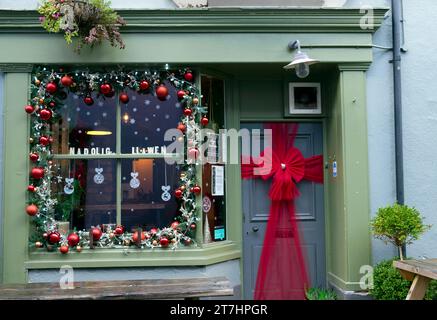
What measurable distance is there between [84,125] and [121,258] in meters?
1.65

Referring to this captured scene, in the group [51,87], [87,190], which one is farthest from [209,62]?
[87,190]

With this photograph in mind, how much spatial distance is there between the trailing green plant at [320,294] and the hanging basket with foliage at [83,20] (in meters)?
3.75

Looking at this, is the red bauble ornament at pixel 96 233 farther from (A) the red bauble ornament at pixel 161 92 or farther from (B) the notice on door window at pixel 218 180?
(A) the red bauble ornament at pixel 161 92

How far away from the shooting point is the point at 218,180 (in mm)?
6445

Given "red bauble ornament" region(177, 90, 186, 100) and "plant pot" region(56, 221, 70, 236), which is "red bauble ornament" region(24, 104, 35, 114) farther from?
"red bauble ornament" region(177, 90, 186, 100)

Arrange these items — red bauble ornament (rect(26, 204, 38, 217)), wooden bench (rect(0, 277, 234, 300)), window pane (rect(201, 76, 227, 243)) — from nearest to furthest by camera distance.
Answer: wooden bench (rect(0, 277, 234, 300)) < red bauble ornament (rect(26, 204, 38, 217)) < window pane (rect(201, 76, 227, 243))

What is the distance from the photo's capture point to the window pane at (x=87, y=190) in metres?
6.06

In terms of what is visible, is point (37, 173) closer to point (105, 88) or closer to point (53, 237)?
point (53, 237)

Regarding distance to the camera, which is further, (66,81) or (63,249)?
(66,81)

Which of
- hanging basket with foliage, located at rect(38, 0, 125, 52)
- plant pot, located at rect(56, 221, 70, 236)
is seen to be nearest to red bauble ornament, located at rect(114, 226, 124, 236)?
plant pot, located at rect(56, 221, 70, 236)

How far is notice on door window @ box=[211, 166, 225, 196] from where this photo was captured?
640 centimetres

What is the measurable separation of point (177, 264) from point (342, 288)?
6.46 ft

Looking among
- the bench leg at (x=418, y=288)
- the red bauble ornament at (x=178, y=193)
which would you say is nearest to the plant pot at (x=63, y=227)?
the red bauble ornament at (x=178, y=193)

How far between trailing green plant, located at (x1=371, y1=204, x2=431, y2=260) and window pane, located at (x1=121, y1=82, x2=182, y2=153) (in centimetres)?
262
